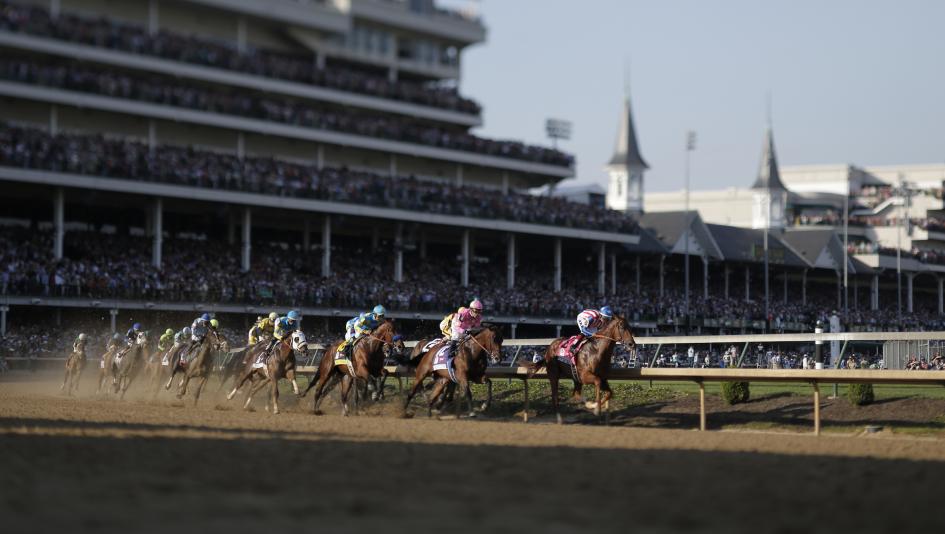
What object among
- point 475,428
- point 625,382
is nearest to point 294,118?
point 625,382

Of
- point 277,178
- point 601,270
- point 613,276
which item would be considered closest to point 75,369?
point 277,178

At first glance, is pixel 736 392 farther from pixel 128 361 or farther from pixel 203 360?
pixel 128 361

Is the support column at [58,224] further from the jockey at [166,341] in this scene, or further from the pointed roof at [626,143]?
the pointed roof at [626,143]

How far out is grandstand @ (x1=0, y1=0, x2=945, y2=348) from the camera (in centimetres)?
4209

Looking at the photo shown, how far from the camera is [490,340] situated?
19.0 m

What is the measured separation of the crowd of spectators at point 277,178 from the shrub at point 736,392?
2743 cm

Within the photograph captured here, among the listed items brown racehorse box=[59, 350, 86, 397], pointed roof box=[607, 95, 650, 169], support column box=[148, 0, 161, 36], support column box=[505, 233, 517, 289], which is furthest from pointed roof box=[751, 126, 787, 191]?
brown racehorse box=[59, 350, 86, 397]

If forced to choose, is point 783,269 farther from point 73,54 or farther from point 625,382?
point 625,382

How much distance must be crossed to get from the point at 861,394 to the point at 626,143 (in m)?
63.2

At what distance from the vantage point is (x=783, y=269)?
66.8 m

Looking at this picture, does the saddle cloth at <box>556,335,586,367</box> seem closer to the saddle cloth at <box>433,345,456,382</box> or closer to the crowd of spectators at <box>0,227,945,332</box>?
the saddle cloth at <box>433,345,456,382</box>

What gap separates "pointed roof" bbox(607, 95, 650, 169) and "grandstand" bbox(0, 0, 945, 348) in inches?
635

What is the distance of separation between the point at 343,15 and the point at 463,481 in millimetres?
48015

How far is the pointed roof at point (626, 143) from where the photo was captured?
8016 centimetres
